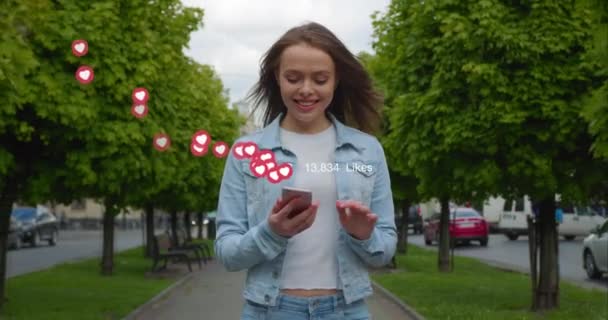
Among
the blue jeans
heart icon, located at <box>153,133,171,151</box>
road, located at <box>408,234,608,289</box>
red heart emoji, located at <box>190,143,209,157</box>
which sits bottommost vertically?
road, located at <box>408,234,608,289</box>

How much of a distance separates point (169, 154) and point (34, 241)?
100 ft

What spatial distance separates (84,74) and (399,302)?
269 inches

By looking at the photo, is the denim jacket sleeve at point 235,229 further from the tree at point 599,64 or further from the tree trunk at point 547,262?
the tree trunk at point 547,262

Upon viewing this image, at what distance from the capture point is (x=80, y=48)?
42.7 ft

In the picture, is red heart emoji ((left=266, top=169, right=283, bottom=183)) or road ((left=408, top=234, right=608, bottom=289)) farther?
road ((left=408, top=234, right=608, bottom=289))

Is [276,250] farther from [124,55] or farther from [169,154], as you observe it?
[169,154]

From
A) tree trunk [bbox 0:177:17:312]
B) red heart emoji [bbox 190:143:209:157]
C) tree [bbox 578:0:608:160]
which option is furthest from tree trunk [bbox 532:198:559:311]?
red heart emoji [bbox 190:143:209:157]

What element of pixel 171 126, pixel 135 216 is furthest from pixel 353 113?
pixel 135 216

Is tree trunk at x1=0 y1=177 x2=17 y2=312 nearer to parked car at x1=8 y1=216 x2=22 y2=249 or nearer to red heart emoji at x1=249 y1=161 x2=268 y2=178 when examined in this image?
red heart emoji at x1=249 y1=161 x2=268 y2=178

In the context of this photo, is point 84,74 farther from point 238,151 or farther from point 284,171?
point 284,171

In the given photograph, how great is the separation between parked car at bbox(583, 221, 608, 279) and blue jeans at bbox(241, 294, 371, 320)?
19.8 meters

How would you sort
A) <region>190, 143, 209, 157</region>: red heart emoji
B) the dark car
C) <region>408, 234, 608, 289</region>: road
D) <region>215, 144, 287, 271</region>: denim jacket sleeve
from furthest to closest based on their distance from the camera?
1. the dark car
2. <region>408, 234, 608, 289</region>: road
3. <region>190, 143, 209, 157</region>: red heart emoji
4. <region>215, 144, 287, 271</region>: denim jacket sleeve

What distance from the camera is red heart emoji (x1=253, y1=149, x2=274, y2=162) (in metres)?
3.29

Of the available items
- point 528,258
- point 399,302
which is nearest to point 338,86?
point 399,302
